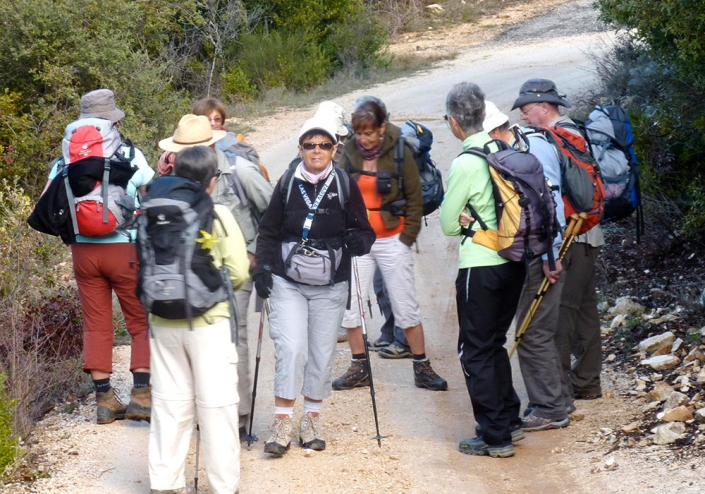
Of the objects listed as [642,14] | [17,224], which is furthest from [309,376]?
[17,224]

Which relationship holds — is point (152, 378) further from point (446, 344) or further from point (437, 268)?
point (437, 268)

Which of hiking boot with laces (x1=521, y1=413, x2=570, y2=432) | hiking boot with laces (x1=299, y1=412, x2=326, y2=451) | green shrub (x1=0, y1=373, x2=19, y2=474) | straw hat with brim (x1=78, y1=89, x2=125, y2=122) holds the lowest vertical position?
hiking boot with laces (x1=521, y1=413, x2=570, y2=432)

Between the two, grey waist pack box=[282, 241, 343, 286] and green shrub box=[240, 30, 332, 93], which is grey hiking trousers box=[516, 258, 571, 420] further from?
green shrub box=[240, 30, 332, 93]

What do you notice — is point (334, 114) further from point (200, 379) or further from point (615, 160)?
point (200, 379)

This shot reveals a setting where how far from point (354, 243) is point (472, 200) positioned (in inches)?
27.9

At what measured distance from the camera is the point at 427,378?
6.26m

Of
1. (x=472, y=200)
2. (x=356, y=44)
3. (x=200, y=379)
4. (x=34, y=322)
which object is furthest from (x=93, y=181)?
(x=356, y=44)

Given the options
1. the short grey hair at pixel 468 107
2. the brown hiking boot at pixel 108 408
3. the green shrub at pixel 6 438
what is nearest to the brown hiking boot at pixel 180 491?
the green shrub at pixel 6 438

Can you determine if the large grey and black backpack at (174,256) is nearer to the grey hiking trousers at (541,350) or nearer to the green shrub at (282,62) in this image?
the grey hiking trousers at (541,350)

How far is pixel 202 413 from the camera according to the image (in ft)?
13.7

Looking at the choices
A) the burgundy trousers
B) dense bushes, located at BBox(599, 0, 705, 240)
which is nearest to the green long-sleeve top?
the burgundy trousers

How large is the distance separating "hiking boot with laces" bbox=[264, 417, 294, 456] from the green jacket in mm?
1636

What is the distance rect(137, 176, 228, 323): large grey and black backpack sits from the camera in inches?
157

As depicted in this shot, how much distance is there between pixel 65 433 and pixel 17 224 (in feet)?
13.1
